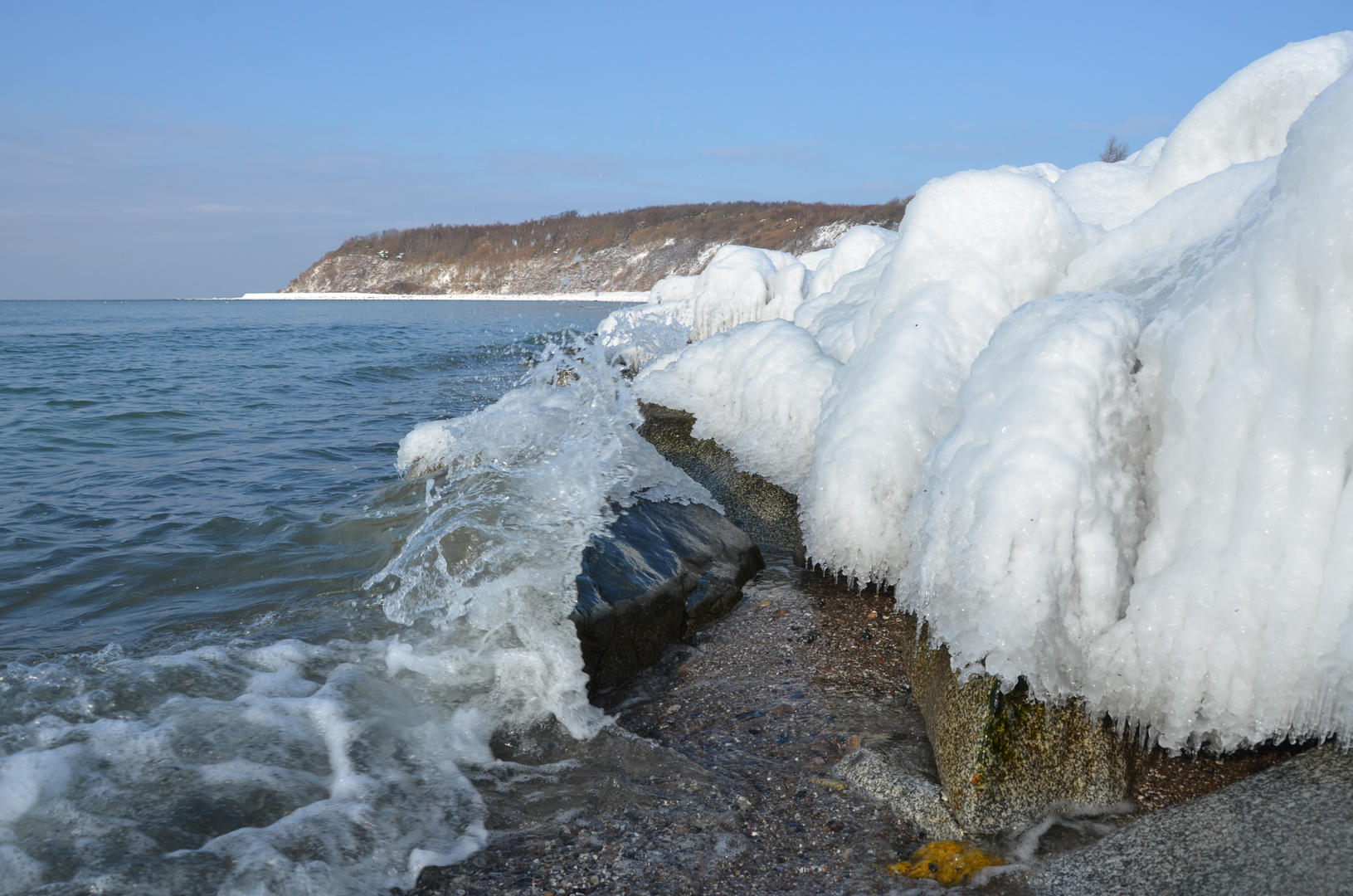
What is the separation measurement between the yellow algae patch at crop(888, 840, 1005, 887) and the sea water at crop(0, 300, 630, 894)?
1.26 m

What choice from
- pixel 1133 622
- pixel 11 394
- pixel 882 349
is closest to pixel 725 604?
pixel 882 349

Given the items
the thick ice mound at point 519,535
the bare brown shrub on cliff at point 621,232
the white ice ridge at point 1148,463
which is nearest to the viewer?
the white ice ridge at point 1148,463

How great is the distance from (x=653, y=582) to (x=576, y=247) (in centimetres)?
6847

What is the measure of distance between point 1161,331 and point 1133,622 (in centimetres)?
103

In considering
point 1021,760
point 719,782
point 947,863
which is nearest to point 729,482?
point 719,782

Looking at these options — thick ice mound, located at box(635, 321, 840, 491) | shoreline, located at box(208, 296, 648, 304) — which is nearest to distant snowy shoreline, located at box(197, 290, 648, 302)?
shoreline, located at box(208, 296, 648, 304)

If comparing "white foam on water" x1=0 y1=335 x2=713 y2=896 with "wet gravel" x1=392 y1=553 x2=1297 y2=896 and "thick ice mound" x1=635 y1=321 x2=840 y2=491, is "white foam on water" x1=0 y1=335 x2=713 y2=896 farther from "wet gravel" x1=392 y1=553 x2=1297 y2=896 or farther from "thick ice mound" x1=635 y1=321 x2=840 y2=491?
"thick ice mound" x1=635 y1=321 x2=840 y2=491

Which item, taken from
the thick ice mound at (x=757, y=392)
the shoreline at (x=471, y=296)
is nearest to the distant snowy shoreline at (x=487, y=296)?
the shoreline at (x=471, y=296)

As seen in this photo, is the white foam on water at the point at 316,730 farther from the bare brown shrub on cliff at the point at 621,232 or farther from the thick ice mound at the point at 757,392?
the bare brown shrub on cliff at the point at 621,232

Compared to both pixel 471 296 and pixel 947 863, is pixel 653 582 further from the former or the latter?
pixel 471 296

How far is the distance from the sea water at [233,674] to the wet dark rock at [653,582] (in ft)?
0.58

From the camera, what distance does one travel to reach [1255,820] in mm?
2061

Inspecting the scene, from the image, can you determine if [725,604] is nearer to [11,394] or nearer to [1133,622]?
[1133,622]

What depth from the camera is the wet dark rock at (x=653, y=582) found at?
135 inches
